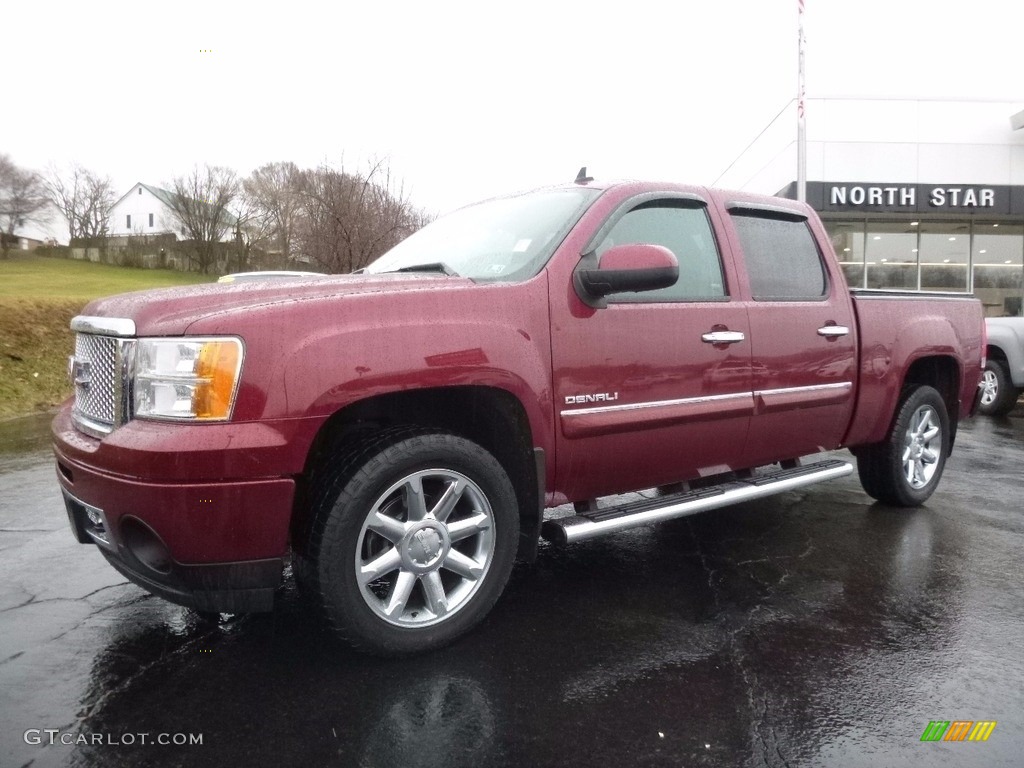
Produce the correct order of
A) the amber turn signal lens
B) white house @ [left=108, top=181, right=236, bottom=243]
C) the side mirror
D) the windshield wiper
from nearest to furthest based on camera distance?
the amber turn signal lens → the side mirror → the windshield wiper → white house @ [left=108, top=181, right=236, bottom=243]

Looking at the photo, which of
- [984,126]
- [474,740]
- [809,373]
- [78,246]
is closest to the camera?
[474,740]

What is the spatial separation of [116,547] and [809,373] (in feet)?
10.9

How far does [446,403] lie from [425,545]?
1.85ft

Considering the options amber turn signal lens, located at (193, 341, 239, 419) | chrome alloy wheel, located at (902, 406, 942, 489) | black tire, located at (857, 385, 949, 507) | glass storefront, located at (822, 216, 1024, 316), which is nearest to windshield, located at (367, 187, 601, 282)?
amber turn signal lens, located at (193, 341, 239, 419)

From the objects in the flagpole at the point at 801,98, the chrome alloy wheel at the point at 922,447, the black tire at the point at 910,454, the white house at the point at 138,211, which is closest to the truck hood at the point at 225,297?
the black tire at the point at 910,454

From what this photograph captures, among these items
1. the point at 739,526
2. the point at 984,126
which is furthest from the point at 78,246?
the point at 739,526

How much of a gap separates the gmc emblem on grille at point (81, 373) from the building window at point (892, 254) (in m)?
20.3

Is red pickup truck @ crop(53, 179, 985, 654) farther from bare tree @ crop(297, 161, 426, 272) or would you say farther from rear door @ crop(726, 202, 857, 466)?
bare tree @ crop(297, 161, 426, 272)

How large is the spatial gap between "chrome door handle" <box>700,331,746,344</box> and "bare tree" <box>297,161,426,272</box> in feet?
52.8

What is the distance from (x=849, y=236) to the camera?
66.3 ft

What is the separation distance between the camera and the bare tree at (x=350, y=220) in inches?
795

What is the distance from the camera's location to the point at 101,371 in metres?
2.81

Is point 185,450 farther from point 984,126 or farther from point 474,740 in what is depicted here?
point 984,126

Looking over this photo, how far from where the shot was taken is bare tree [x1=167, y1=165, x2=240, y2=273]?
49.3 metres
